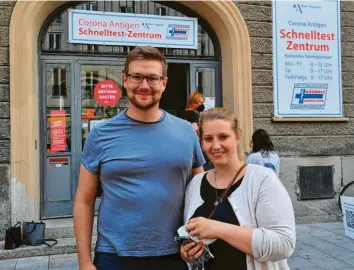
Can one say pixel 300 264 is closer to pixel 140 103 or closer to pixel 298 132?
pixel 298 132

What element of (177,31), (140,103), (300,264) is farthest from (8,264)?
(177,31)

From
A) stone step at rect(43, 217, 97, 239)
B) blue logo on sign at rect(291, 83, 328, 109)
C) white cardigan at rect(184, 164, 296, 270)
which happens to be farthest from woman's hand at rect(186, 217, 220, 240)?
blue logo on sign at rect(291, 83, 328, 109)

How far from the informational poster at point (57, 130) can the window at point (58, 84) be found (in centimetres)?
30

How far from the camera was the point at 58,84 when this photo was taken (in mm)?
6520

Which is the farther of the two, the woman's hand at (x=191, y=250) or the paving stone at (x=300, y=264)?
the paving stone at (x=300, y=264)

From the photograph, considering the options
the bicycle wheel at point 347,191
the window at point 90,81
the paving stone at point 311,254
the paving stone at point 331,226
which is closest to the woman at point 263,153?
the paving stone at point 311,254

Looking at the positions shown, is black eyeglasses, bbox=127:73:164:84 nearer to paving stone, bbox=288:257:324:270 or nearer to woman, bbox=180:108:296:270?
woman, bbox=180:108:296:270

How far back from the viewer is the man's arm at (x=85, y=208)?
1.94 metres

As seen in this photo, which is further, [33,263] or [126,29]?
[126,29]

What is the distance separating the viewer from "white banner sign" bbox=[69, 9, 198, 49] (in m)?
6.53

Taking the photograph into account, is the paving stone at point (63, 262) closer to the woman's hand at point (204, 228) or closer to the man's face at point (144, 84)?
the man's face at point (144, 84)

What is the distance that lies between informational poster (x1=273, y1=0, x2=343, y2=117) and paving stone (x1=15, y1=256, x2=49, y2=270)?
4389 millimetres

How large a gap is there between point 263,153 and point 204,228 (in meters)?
4.19

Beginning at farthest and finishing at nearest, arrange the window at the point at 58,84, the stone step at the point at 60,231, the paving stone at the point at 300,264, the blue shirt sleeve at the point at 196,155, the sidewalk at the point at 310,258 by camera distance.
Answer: the window at the point at 58,84, the stone step at the point at 60,231, the sidewalk at the point at 310,258, the paving stone at the point at 300,264, the blue shirt sleeve at the point at 196,155
